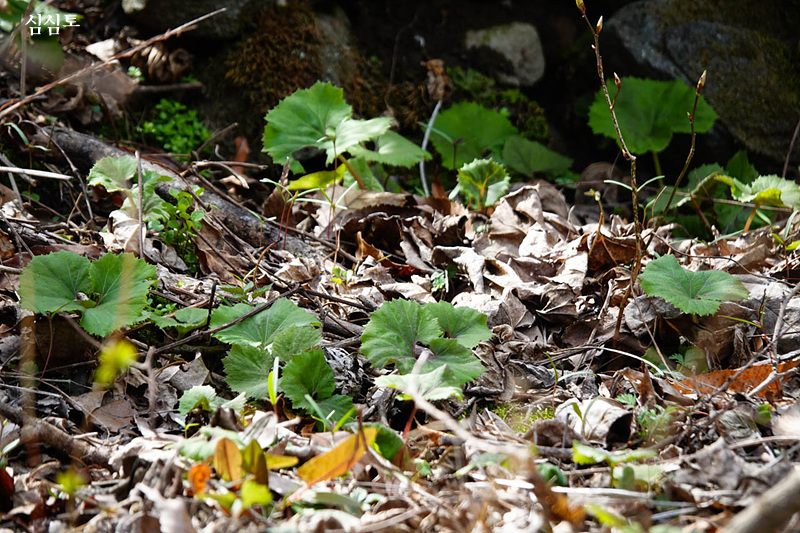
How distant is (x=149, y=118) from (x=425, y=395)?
2523 millimetres

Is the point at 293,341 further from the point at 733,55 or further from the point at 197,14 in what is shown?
the point at 733,55

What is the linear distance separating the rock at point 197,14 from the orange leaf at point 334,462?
9.17ft

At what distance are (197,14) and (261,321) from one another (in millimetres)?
2227

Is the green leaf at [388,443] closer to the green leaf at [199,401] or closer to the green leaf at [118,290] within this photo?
the green leaf at [199,401]

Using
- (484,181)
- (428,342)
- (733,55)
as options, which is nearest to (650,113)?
(733,55)

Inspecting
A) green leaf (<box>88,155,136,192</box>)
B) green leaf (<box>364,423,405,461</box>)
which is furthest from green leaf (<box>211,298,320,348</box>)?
green leaf (<box>88,155,136,192</box>)

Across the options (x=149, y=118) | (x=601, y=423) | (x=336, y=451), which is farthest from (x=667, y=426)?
(x=149, y=118)

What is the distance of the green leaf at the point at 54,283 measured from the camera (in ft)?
5.29

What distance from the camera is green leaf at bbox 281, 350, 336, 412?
158cm

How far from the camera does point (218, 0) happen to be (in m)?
3.30

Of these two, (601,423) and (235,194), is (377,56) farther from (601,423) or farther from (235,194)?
(601,423)

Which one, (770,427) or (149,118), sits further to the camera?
(149,118)

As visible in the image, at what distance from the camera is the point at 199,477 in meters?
1.20

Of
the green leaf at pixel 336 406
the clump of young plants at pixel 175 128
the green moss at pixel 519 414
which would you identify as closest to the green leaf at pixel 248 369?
the green leaf at pixel 336 406
